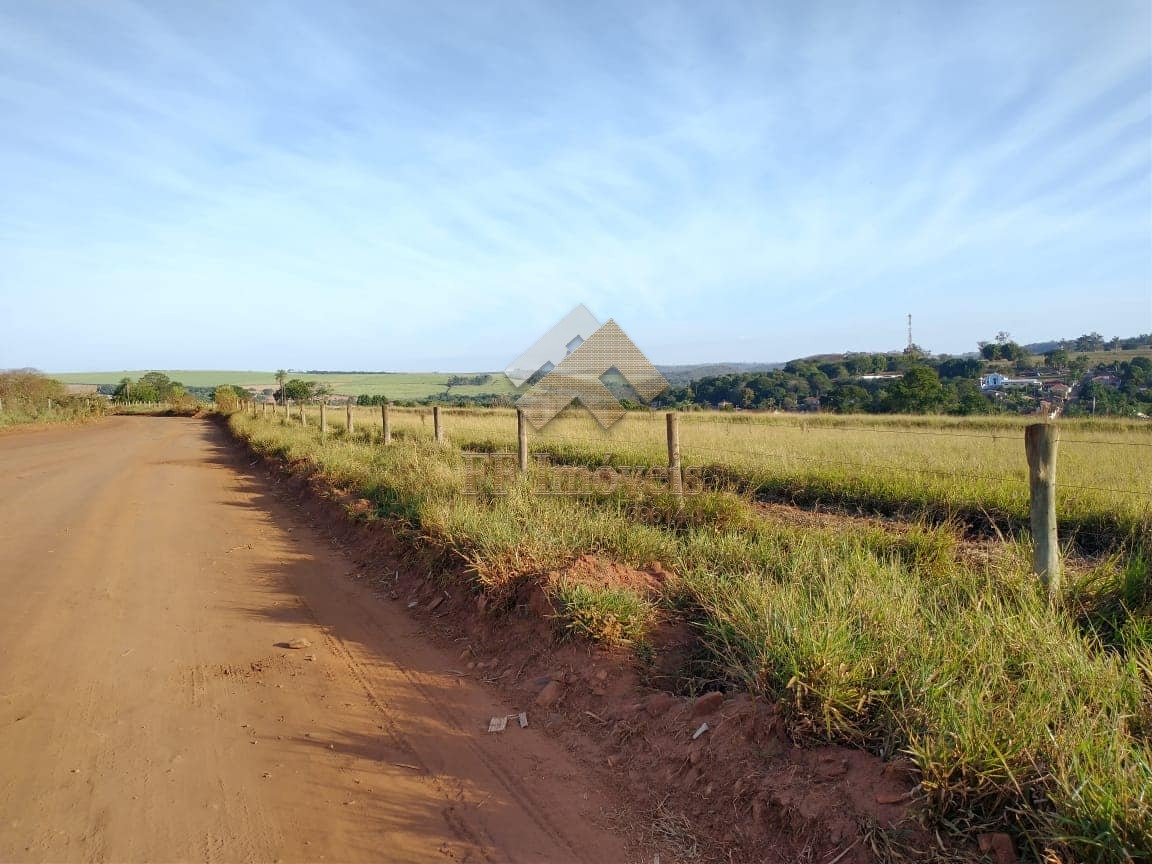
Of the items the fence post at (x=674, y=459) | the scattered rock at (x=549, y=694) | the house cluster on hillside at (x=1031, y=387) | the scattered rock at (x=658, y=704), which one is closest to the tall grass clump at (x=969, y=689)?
the scattered rock at (x=658, y=704)

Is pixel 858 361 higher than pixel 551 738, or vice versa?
pixel 858 361

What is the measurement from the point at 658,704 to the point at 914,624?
1445 mm

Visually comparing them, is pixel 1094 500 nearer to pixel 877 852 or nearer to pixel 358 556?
pixel 877 852

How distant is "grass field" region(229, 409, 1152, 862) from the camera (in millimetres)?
2412

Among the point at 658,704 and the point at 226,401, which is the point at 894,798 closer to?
the point at 658,704

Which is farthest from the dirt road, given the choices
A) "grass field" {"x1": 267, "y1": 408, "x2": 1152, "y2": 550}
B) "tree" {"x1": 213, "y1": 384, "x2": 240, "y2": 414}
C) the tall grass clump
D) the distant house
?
"tree" {"x1": 213, "y1": 384, "x2": 240, "y2": 414}

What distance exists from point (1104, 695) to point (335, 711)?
3897 mm

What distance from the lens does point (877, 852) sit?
2430 millimetres

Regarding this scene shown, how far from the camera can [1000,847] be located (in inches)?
90.0

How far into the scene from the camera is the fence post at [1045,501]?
164 inches

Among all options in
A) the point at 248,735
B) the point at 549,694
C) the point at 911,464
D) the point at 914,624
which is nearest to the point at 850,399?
the point at 911,464

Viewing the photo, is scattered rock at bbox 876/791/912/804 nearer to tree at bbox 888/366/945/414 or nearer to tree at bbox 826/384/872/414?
tree at bbox 888/366/945/414

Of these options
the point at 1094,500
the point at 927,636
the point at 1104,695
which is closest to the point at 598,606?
the point at 927,636

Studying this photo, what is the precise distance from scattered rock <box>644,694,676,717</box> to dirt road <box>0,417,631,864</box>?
50cm
